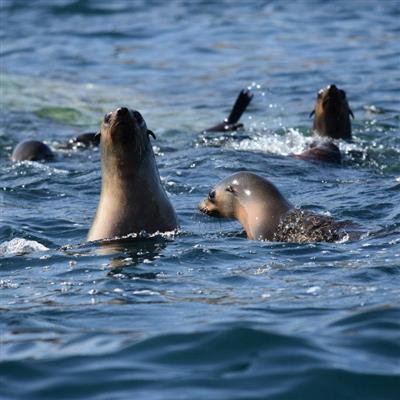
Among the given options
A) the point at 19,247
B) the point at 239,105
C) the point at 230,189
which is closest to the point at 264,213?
the point at 230,189

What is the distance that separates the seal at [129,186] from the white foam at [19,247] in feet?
1.28

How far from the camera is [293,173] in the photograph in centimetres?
1182

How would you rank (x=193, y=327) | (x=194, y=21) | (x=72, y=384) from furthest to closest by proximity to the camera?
(x=194, y=21), (x=193, y=327), (x=72, y=384)

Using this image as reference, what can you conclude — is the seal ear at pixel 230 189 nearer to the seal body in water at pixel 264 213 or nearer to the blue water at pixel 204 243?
the seal body in water at pixel 264 213

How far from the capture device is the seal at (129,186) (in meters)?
8.55

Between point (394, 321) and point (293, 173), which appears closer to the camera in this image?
point (394, 321)

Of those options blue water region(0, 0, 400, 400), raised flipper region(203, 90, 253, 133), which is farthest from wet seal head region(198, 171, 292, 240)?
raised flipper region(203, 90, 253, 133)

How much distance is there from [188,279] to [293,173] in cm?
483

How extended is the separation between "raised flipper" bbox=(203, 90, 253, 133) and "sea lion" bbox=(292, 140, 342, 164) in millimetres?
1943

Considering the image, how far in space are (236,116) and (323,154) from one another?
249cm

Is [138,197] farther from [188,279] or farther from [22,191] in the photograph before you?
[22,191]

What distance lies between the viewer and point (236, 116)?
14.8 meters

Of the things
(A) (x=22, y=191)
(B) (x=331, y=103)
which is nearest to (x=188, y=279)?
(A) (x=22, y=191)

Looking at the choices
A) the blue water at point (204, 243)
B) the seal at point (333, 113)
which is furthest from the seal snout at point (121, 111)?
the seal at point (333, 113)
